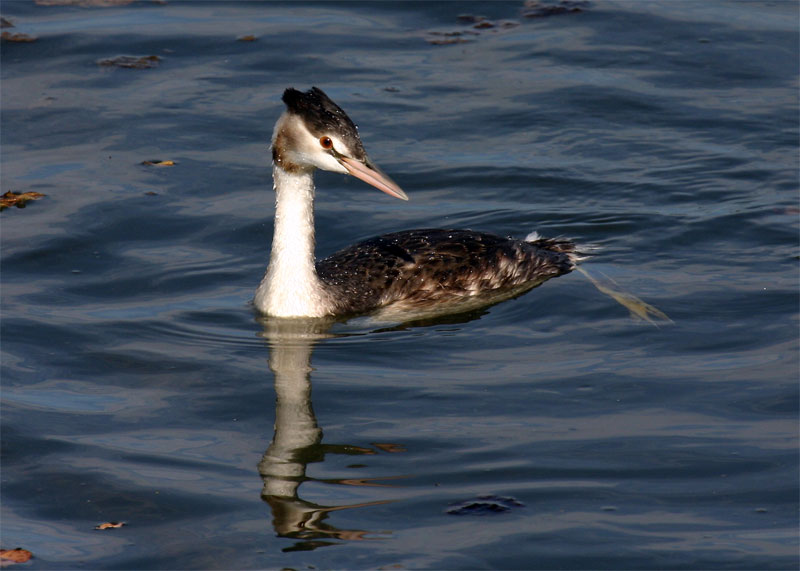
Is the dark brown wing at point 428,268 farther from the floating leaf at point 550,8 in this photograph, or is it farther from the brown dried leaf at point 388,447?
the floating leaf at point 550,8

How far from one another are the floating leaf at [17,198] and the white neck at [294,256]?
3.34 metres

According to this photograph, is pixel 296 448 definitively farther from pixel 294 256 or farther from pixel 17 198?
pixel 17 198

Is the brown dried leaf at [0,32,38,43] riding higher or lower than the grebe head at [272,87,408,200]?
higher

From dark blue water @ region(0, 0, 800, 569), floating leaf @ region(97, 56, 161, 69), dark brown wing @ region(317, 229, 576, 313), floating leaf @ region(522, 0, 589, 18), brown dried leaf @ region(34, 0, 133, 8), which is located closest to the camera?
dark blue water @ region(0, 0, 800, 569)

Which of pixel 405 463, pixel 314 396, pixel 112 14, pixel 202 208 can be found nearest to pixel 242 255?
pixel 202 208

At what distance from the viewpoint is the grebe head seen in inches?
367

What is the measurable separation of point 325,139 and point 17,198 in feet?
13.4

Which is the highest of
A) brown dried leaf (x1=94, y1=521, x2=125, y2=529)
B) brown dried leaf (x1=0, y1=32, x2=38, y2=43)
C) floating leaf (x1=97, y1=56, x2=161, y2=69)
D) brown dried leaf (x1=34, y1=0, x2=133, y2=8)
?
brown dried leaf (x1=34, y1=0, x2=133, y2=8)

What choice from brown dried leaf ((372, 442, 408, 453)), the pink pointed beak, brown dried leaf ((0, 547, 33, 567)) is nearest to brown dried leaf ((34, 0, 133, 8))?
the pink pointed beak

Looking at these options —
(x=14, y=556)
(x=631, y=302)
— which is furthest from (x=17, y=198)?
(x=14, y=556)

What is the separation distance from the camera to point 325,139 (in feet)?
30.6

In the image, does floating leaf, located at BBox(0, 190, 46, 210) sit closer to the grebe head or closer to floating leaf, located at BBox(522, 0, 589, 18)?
the grebe head

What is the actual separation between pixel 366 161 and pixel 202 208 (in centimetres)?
305

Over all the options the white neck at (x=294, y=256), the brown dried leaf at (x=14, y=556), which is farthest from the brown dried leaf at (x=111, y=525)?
the white neck at (x=294, y=256)
